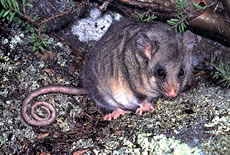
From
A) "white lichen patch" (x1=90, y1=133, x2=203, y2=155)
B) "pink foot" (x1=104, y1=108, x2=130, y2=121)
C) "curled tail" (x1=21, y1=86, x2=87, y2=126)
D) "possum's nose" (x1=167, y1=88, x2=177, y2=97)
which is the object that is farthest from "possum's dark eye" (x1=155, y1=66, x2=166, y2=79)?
"curled tail" (x1=21, y1=86, x2=87, y2=126)

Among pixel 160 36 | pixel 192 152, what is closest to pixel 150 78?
pixel 160 36

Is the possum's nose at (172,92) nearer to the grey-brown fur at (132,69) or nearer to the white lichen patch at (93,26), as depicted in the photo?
the grey-brown fur at (132,69)

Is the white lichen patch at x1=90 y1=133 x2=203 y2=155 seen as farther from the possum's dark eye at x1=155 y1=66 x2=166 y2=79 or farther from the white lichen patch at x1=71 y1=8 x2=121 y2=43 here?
the white lichen patch at x1=71 y1=8 x2=121 y2=43

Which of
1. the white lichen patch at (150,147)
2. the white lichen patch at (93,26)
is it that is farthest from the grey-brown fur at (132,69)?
the white lichen patch at (150,147)

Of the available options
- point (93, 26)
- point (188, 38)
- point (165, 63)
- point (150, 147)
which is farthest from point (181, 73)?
point (93, 26)

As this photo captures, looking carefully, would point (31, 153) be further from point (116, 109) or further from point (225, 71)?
point (225, 71)
